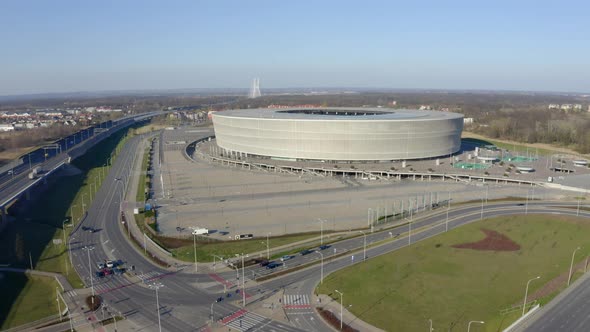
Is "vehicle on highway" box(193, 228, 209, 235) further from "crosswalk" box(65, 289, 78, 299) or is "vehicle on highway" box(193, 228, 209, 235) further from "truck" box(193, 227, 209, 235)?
"crosswalk" box(65, 289, 78, 299)

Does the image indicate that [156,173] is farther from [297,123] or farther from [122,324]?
[122,324]

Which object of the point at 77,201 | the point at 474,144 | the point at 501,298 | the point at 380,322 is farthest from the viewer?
the point at 474,144

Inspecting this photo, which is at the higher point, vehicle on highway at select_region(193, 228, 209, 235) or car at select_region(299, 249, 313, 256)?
vehicle on highway at select_region(193, 228, 209, 235)

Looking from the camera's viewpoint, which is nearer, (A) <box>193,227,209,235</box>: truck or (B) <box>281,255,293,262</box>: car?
(B) <box>281,255,293,262</box>: car

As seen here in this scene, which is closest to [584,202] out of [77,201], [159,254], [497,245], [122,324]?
[497,245]

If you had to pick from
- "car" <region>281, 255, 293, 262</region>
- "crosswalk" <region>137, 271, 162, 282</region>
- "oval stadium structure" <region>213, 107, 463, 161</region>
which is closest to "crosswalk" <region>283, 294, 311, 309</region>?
"car" <region>281, 255, 293, 262</region>

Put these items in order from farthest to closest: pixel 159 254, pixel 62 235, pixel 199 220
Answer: pixel 199 220
pixel 62 235
pixel 159 254
